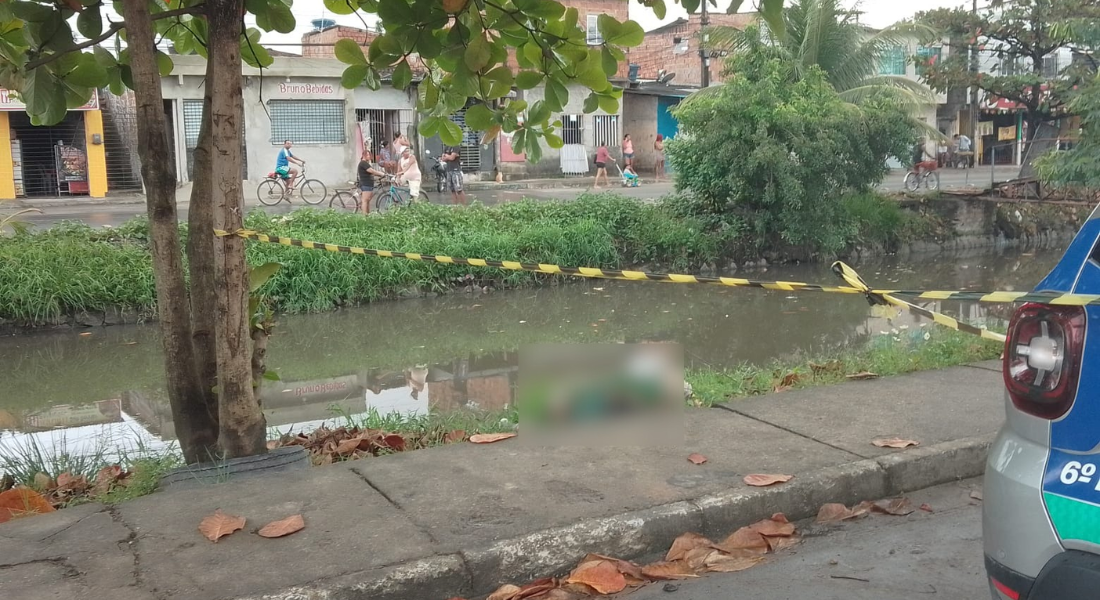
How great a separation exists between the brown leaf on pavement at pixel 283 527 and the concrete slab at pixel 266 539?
2 centimetres

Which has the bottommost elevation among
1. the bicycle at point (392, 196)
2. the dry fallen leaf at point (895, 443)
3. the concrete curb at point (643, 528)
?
the concrete curb at point (643, 528)

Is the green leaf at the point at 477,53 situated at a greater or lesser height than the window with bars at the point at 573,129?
lesser

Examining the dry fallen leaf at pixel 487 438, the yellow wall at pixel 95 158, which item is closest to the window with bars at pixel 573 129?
the yellow wall at pixel 95 158

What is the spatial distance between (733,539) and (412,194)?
1637 cm

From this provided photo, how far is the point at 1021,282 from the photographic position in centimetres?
1406

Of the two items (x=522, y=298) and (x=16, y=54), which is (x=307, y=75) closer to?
(x=522, y=298)

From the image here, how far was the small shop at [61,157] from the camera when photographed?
25.0m

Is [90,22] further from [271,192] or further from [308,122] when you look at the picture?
[308,122]

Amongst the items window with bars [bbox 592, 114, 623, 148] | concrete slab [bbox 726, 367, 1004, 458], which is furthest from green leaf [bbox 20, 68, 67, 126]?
window with bars [bbox 592, 114, 623, 148]

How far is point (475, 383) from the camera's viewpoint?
322 inches

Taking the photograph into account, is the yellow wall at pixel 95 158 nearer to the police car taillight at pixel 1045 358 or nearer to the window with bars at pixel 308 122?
the window with bars at pixel 308 122

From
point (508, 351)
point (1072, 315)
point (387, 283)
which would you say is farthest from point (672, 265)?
point (1072, 315)

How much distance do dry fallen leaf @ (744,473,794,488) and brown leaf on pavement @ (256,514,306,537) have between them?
1.86 meters

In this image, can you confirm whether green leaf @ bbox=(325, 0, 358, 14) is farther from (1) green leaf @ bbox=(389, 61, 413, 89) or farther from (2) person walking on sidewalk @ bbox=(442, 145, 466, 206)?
(2) person walking on sidewalk @ bbox=(442, 145, 466, 206)
